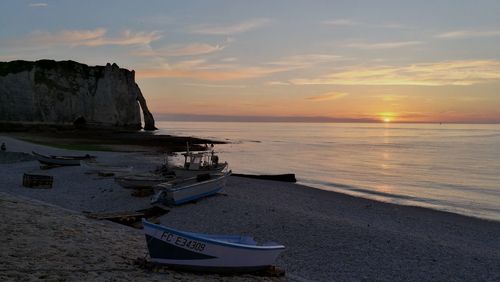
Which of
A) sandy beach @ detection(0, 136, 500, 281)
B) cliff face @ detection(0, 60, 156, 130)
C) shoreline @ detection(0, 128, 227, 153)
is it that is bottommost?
sandy beach @ detection(0, 136, 500, 281)

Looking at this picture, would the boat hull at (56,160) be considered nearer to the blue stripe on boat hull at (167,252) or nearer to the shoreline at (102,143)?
the shoreline at (102,143)

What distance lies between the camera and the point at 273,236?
47.6 feet

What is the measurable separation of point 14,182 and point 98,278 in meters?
17.8

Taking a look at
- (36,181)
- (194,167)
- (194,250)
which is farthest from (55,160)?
(194,250)

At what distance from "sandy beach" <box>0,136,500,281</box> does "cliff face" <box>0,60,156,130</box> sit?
62548 mm

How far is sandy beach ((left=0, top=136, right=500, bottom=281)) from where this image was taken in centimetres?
909

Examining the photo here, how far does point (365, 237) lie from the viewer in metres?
14.6

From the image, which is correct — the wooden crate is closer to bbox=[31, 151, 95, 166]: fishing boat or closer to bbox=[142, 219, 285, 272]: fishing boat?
bbox=[31, 151, 95, 166]: fishing boat

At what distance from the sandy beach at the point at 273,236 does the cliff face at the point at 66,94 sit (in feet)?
205

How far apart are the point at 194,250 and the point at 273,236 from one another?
222 inches

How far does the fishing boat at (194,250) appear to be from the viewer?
9258 mm

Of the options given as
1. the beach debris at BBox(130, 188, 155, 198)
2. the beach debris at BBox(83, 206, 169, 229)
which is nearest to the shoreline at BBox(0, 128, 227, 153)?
the beach debris at BBox(130, 188, 155, 198)

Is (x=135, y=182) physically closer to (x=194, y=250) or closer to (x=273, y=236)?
(x=273, y=236)

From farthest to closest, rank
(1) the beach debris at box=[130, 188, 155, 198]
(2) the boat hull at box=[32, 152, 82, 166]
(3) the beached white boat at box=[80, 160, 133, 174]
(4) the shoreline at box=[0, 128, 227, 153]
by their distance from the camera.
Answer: (4) the shoreline at box=[0, 128, 227, 153], (2) the boat hull at box=[32, 152, 82, 166], (3) the beached white boat at box=[80, 160, 133, 174], (1) the beach debris at box=[130, 188, 155, 198]
